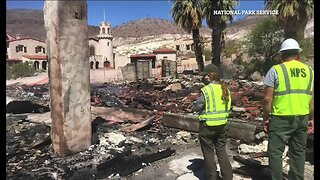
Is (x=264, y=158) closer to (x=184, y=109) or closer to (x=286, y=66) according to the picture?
(x=286, y=66)

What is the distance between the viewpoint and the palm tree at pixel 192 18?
24047mm

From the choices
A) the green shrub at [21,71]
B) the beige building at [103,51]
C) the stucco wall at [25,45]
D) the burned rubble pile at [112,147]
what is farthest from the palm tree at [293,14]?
the stucco wall at [25,45]

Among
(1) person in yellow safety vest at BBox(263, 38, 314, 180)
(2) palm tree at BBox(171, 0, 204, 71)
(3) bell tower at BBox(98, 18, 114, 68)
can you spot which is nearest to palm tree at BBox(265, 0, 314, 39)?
(2) palm tree at BBox(171, 0, 204, 71)

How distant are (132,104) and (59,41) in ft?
21.7

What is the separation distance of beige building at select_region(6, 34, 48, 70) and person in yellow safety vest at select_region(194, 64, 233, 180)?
4487cm

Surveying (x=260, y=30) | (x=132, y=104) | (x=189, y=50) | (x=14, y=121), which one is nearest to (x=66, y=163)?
(x=14, y=121)

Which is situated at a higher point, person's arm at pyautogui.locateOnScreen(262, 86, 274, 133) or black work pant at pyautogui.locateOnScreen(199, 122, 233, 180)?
person's arm at pyautogui.locateOnScreen(262, 86, 274, 133)

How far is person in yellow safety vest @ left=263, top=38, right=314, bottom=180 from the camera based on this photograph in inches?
144

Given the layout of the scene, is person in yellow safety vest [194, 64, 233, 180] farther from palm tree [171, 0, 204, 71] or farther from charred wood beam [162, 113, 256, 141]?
palm tree [171, 0, 204, 71]

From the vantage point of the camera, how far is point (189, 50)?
5503 cm

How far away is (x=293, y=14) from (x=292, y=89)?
52.2 ft

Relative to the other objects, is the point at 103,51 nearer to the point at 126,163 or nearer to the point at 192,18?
the point at 192,18

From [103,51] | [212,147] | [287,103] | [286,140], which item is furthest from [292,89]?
[103,51]

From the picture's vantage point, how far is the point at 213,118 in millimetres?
4105
